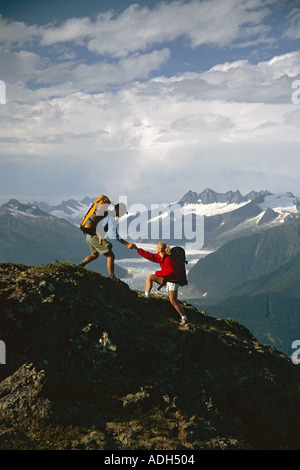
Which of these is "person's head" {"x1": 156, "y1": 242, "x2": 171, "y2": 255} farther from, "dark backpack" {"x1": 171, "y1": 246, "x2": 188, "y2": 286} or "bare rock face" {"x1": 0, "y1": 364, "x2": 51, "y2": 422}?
"bare rock face" {"x1": 0, "y1": 364, "x2": 51, "y2": 422}

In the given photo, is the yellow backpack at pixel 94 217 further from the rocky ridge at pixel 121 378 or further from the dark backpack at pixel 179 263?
the dark backpack at pixel 179 263

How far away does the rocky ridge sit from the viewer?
47.2 feet

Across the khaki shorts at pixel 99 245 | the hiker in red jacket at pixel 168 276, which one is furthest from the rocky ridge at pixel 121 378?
the khaki shorts at pixel 99 245

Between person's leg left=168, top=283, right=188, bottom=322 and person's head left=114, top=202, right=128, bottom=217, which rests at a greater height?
person's head left=114, top=202, right=128, bottom=217

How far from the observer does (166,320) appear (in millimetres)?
20609

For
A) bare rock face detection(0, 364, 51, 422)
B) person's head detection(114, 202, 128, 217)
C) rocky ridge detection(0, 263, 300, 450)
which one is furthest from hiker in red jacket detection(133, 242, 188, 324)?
bare rock face detection(0, 364, 51, 422)

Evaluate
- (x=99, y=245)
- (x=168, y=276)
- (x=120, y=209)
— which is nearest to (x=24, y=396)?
(x=99, y=245)

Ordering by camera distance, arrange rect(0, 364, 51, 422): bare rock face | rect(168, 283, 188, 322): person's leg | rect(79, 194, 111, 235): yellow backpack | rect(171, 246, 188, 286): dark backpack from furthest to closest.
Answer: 1. rect(79, 194, 111, 235): yellow backpack
2. rect(171, 246, 188, 286): dark backpack
3. rect(168, 283, 188, 322): person's leg
4. rect(0, 364, 51, 422): bare rock face

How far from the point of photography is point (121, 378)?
1680cm

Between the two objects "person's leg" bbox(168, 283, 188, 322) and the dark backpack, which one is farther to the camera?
the dark backpack

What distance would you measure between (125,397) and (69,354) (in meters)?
3.06

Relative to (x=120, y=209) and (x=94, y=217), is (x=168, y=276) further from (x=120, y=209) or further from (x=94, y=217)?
(x=94, y=217)

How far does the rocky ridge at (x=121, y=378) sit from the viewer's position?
14.4m
